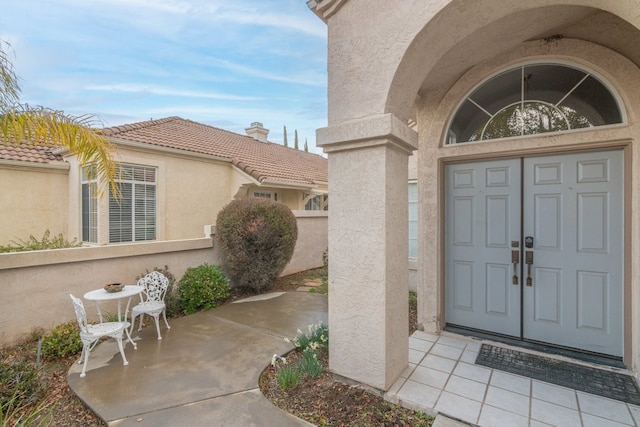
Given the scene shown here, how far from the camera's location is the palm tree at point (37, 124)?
12.5 ft

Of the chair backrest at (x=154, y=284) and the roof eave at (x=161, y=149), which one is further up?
the roof eave at (x=161, y=149)

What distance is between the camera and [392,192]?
337 centimetres

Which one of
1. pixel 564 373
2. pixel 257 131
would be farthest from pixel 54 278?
pixel 257 131

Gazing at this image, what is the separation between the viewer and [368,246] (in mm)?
3330

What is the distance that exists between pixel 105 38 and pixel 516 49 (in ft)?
29.9

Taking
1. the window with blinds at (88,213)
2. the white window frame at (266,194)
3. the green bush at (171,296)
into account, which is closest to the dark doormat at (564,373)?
the green bush at (171,296)

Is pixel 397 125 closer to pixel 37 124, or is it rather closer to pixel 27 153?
pixel 37 124

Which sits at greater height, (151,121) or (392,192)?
(151,121)

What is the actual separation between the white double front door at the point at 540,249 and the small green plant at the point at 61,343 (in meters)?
6.04

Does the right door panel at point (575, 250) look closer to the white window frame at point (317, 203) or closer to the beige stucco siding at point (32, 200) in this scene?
the white window frame at point (317, 203)

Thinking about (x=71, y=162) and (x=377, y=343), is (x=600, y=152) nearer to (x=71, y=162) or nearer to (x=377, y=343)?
(x=377, y=343)

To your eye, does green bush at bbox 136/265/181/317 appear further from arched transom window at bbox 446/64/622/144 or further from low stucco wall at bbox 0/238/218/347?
arched transom window at bbox 446/64/622/144

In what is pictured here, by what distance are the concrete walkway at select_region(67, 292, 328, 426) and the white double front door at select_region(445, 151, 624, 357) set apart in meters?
3.13

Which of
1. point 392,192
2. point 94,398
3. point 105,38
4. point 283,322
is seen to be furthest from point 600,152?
point 105,38
